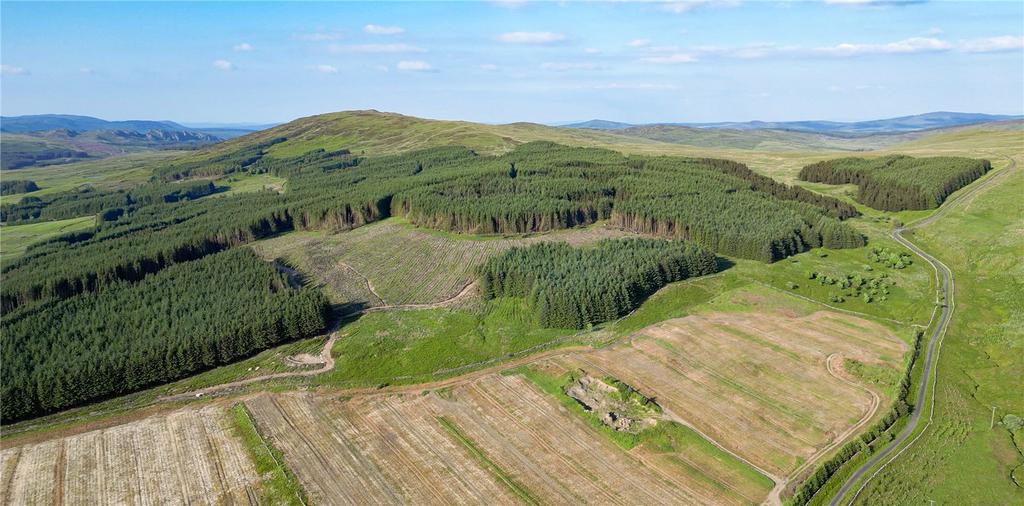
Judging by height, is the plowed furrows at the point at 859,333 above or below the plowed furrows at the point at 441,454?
above

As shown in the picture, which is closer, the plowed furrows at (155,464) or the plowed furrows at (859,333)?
the plowed furrows at (155,464)

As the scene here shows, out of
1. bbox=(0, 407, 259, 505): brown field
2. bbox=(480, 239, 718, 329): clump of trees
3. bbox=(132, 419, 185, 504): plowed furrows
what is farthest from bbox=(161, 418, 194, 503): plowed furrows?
bbox=(480, 239, 718, 329): clump of trees

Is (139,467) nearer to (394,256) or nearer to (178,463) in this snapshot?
(178,463)

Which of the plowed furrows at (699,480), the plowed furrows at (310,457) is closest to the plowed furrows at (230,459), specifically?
the plowed furrows at (310,457)

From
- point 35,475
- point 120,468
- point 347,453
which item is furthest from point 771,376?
point 35,475

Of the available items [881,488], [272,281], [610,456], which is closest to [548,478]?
[610,456]

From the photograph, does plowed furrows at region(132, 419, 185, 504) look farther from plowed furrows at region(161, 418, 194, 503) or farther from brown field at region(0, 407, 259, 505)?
plowed furrows at region(161, 418, 194, 503)

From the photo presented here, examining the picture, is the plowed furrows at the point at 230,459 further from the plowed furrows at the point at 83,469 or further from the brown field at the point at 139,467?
the plowed furrows at the point at 83,469
